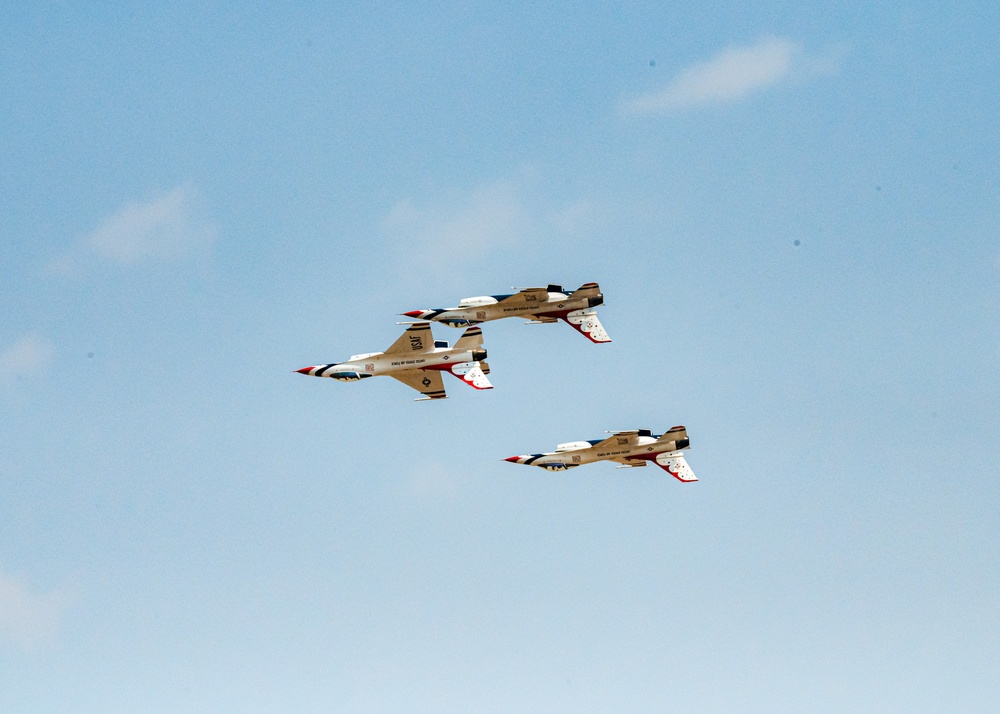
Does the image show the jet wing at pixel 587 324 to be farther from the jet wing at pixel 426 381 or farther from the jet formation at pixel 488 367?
the jet wing at pixel 426 381

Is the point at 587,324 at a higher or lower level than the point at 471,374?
higher

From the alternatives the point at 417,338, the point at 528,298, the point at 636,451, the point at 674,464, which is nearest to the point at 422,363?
the point at 417,338

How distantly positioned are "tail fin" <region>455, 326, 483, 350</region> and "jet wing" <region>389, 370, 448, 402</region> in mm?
4367

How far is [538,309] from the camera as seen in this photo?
599 ft

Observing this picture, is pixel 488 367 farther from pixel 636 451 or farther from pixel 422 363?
pixel 636 451

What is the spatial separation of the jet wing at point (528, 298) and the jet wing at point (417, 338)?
1018cm

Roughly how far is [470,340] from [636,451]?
23.3 m

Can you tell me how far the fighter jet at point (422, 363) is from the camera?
17625cm

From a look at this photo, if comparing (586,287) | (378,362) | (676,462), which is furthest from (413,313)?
(676,462)

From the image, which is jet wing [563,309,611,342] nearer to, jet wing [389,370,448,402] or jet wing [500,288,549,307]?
jet wing [500,288,549,307]

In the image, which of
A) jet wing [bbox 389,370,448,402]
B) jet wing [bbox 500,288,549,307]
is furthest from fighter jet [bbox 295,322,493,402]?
jet wing [bbox 500,288,549,307]

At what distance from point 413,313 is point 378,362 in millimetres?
7048

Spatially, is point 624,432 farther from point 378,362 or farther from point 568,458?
point 378,362

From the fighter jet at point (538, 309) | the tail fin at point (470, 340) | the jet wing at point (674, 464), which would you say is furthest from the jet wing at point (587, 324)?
the jet wing at point (674, 464)
